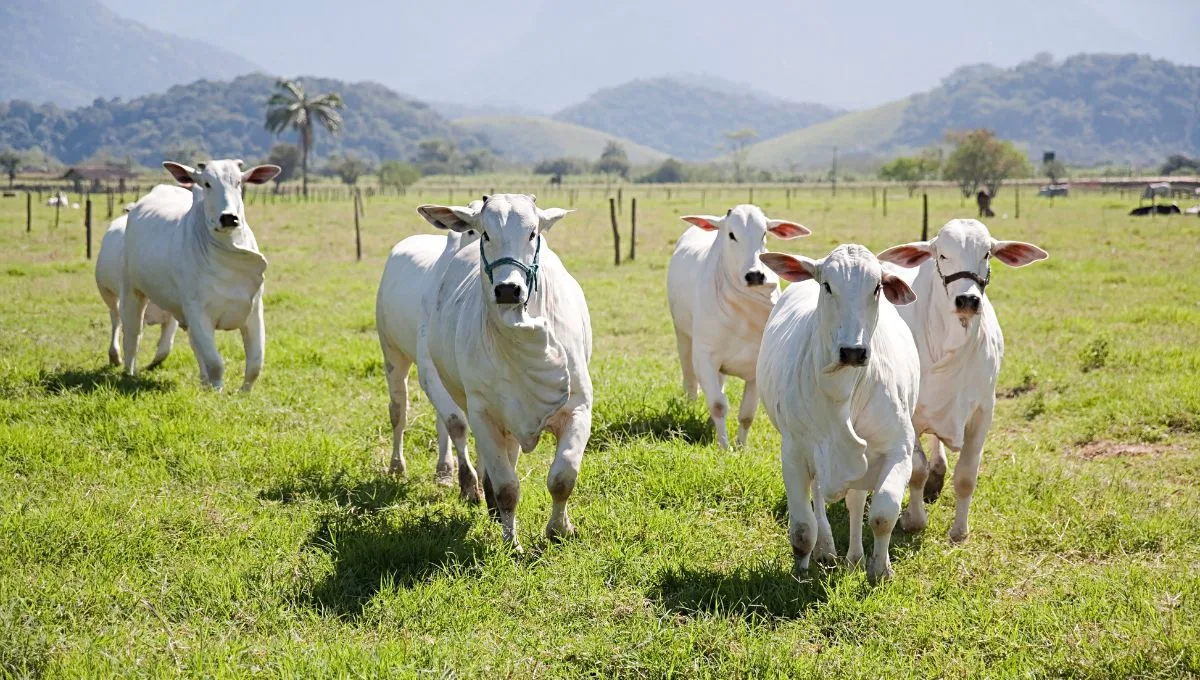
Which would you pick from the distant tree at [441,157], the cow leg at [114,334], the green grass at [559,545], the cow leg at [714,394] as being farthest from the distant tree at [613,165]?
the cow leg at [714,394]

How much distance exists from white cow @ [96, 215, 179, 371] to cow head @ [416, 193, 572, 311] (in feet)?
22.1

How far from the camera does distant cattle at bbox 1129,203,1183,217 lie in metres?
35.1

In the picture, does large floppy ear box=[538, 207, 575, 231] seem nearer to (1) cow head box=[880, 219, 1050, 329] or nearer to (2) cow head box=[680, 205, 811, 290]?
(1) cow head box=[880, 219, 1050, 329]

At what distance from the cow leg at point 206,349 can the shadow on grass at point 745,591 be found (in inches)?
212

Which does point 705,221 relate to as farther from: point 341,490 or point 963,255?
point 341,490

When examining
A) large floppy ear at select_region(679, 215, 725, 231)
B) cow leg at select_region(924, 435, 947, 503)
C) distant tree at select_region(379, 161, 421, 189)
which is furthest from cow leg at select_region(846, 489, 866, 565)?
distant tree at select_region(379, 161, 421, 189)

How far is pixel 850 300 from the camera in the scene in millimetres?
4578

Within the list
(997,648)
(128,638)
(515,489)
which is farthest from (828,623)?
(128,638)

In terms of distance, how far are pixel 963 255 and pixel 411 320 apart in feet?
11.9

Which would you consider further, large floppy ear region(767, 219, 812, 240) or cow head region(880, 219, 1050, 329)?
large floppy ear region(767, 219, 812, 240)

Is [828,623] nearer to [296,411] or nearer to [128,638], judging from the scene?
[128,638]

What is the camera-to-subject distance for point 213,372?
891 cm

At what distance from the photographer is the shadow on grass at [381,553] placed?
16.1 ft

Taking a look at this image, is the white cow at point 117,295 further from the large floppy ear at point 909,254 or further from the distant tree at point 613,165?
the distant tree at point 613,165
